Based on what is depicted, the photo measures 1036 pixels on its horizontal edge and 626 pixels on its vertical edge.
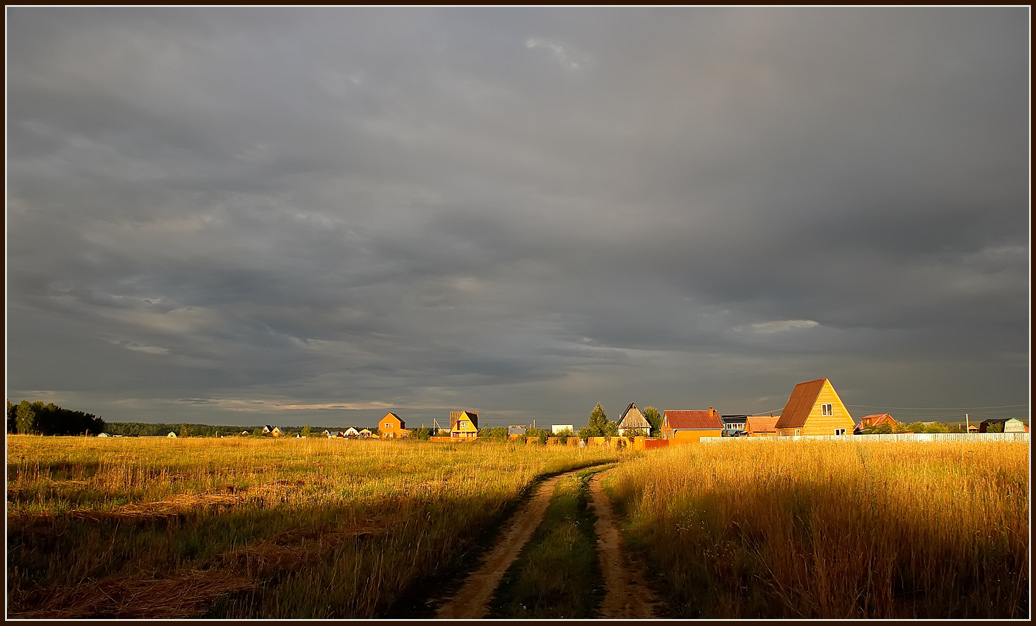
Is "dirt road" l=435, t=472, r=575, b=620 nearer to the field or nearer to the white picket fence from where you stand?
the field

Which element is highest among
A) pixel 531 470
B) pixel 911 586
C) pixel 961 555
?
pixel 961 555

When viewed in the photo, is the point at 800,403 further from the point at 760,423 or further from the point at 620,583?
the point at 620,583

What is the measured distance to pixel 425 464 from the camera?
27391 millimetres

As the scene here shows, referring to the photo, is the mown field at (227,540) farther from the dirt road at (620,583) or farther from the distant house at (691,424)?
the distant house at (691,424)

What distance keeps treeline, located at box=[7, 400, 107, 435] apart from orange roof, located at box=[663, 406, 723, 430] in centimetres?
5782

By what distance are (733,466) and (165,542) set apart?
12.9 meters

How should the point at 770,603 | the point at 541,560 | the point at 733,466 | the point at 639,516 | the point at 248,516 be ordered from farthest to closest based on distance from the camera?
the point at 733,466, the point at 639,516, the point at 248,516, the point at 541,560, the point at 770,603

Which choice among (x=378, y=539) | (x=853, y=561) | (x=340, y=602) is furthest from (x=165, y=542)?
(x=853, y=561)

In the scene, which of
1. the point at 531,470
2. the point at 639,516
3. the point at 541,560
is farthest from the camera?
the point at 531,470

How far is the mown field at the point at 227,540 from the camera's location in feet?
22.8

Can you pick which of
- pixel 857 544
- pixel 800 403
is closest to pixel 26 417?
pixel 857 544

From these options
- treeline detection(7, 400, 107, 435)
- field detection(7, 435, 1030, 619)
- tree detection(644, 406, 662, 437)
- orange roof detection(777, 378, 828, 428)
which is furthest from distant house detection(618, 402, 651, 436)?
field detection(7, 435, 1030, 619)

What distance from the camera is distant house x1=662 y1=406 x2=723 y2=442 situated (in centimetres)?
6388

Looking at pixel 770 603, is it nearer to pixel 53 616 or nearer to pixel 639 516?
pixel 639 516
